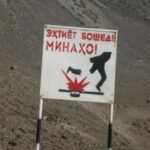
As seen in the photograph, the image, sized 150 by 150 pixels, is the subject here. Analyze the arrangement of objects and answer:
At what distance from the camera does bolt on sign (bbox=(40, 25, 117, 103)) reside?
31.7 feet

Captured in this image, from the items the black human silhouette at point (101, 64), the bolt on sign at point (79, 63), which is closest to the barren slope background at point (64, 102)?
the bolt on sign at point (79, 63)

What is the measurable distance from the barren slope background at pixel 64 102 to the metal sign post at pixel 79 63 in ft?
11.1

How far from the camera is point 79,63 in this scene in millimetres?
9695

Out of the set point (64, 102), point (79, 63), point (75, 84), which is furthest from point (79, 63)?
point (64, 102)

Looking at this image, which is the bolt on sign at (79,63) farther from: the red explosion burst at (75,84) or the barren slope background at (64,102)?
the barren slope background at (64,102)

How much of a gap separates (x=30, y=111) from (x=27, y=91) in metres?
1.93

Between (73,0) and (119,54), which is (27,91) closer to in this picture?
(119,54)

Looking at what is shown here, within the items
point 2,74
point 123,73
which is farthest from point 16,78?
point 123,73

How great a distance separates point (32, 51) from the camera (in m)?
27.6

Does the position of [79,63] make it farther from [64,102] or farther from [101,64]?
[64,102]

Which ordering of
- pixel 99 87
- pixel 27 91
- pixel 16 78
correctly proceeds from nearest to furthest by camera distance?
pixel 99 87
pixel 27 91
pixel 16 78

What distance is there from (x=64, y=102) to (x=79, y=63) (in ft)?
27.7

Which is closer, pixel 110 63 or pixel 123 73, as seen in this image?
pixel 110 63

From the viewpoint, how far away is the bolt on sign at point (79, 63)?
967 cm
